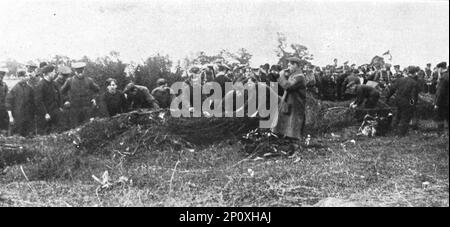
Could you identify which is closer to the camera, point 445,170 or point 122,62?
point 445,170

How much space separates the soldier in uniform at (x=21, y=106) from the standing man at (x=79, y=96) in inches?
26.2

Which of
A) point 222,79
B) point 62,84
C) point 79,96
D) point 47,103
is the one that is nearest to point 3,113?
point 47,103

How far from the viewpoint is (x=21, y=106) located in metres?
8.74

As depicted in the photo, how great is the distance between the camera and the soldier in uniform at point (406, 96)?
9.98 meters

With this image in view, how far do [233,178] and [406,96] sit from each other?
539cm

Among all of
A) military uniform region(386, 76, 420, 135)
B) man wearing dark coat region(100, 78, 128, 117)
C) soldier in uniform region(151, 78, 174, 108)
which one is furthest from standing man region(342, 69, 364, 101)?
man wearing dark coat region(100, 78, 128, 117)

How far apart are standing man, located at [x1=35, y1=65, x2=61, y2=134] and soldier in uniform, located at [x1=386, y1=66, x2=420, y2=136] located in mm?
6977

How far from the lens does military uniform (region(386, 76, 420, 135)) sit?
32.7 feet

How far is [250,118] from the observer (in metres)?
8.49

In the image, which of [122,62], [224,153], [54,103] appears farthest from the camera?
[122,62]
